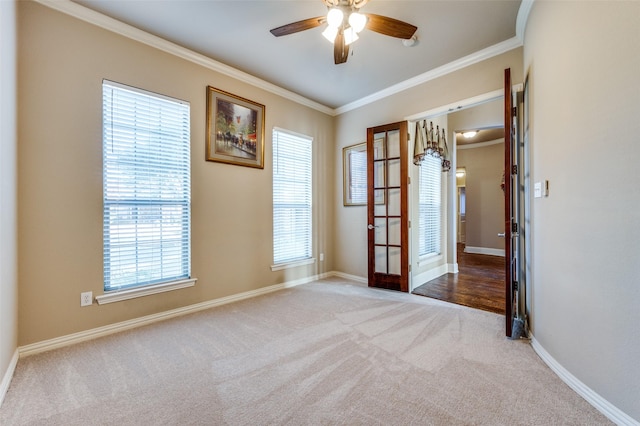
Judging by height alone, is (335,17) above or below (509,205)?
above

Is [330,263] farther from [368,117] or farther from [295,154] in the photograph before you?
[368,117]

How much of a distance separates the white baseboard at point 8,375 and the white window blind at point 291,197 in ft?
8.24

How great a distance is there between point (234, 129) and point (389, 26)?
2.13 m

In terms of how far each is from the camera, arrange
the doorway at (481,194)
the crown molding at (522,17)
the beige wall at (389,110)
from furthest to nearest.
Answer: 1. the doorway at (481,194)
2. the beige wall at (389,110)
3. the crown molding at (522,17)

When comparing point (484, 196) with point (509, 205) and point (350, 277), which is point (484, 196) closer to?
point (350, 277)

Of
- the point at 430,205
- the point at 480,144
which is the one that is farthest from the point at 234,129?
the point at 480,144

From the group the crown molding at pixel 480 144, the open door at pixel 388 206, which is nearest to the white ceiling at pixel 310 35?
the open door at pixel 388 206

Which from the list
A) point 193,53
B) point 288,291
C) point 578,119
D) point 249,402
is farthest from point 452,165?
Result: point 249,402

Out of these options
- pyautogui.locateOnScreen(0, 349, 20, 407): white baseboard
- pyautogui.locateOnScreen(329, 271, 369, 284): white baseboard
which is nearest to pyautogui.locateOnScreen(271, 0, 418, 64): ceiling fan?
pyautogui.locateOnScreen(0, 349, 20, 407): white baseboard

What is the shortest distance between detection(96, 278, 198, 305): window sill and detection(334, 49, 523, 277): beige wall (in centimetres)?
244

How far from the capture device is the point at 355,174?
438 centimetres

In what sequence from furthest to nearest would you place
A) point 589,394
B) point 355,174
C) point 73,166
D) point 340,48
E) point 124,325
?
point 355,174, point 124,325, point 73,166, point 340,48, point 589,394

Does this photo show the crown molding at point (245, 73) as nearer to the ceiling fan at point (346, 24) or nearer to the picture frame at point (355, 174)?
the picture frame at point (355, 174)

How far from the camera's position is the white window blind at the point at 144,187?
247cm
